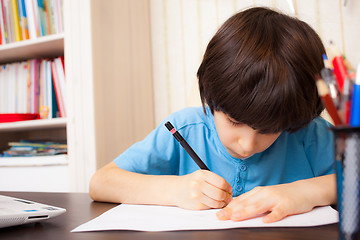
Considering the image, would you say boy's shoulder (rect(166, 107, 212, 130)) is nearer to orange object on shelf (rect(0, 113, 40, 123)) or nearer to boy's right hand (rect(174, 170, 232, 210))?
boy's right hand (rect(174, 170, 232, 210))

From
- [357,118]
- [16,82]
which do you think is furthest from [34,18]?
[357,118]

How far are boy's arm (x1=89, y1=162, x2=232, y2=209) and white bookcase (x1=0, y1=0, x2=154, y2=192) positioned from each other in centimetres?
49

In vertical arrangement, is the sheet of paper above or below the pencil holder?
below

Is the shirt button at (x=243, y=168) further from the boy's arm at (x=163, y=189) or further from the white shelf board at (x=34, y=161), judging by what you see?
the white shelf board at (x=34, y=161)

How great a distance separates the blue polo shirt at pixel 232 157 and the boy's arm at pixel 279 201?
21 cm

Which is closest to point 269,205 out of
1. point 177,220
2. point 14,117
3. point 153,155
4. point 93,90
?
point 177,220

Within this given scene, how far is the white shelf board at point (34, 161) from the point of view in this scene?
4.14 feet

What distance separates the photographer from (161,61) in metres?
1.53

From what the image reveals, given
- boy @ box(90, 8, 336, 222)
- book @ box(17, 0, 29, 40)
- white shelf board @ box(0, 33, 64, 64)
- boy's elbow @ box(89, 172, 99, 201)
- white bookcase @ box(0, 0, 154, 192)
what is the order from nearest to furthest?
boy @ box(90, 8, 336, 222) → boy's elbow @ box(89, 172, 99, 201) → white bookcase @ box(0, 0, 154, 192) → white shelf board @ box(0, 33, 64, 64) → book @ box(17, 0, 29, 40)

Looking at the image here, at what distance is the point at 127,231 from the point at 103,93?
2.88 ft

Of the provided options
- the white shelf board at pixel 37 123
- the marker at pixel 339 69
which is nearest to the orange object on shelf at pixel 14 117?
the white shelf board at pixel 37 123

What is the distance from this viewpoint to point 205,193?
551 millimetres

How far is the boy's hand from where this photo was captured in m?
0.46

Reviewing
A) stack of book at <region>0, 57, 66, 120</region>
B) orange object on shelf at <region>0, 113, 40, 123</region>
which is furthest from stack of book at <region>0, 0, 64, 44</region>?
orange object on shelf at <region>0, 113, 40, 123</region>
